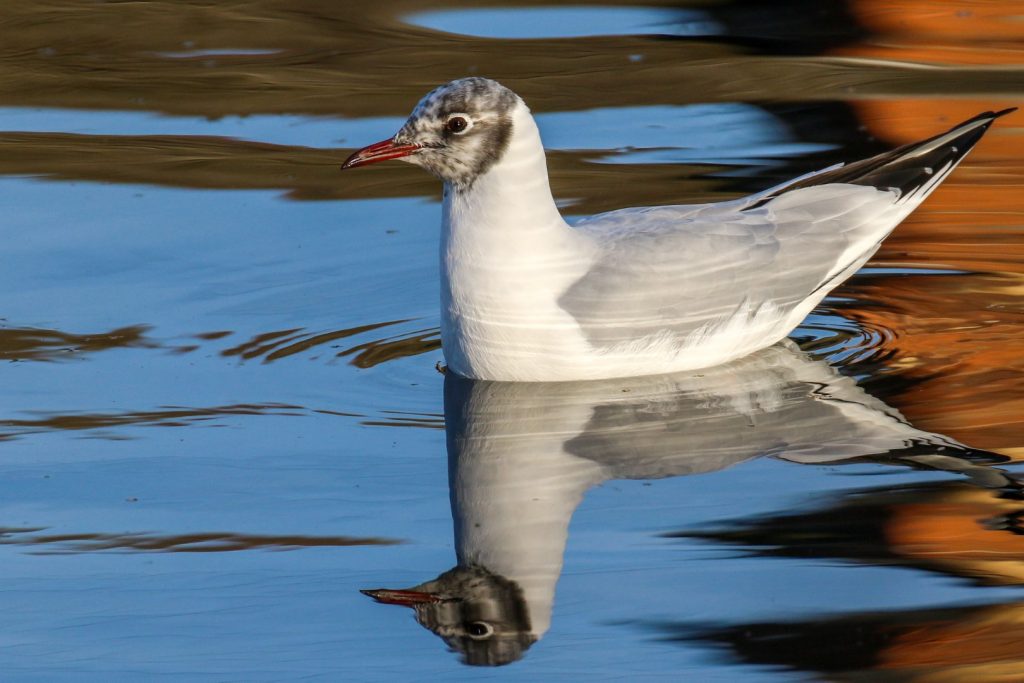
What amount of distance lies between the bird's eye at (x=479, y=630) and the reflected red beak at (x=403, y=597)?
189 millimetres

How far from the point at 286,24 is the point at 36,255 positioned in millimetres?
4791

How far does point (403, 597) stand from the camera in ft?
15.9

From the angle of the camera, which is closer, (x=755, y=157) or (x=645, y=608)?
(x=645, y=608)

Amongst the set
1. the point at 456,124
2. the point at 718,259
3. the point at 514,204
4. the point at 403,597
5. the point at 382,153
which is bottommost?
the point at 403,597

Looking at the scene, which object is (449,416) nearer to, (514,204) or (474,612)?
(514,204)

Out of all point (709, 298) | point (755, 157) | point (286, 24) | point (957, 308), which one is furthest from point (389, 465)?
point (286, 24)

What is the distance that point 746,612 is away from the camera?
4.70m

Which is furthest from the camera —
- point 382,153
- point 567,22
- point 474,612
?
point 567,22

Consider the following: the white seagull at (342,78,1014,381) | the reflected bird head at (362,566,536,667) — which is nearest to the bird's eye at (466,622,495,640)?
the reflected bird head at (362,566,536,667)

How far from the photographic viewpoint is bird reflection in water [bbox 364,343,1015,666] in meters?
4.82

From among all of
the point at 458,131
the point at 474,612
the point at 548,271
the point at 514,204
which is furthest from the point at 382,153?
the point at 474,612

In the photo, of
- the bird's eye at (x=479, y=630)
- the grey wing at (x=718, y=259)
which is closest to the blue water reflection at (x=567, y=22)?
the grey wing at (x=718, y=259)

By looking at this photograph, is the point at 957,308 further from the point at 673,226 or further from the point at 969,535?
the point at 969,535

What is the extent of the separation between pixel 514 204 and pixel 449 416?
82 cm
